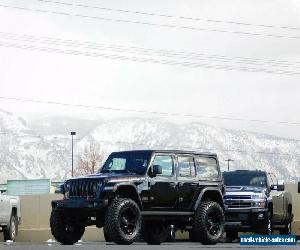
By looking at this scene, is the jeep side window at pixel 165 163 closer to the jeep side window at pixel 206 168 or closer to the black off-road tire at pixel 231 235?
the jeep side window at pixel 206 168

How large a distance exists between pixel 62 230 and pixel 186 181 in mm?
3175

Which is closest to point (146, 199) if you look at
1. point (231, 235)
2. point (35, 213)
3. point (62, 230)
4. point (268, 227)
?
point (62, 230)

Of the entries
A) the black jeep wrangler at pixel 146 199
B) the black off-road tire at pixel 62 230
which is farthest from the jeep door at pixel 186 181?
the black off-road tire at pixel 62 230

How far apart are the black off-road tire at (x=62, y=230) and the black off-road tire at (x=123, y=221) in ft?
5.73

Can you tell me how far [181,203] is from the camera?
21.4 meters

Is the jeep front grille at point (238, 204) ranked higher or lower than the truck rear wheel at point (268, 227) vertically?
higher

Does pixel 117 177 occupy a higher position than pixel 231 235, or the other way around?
pixel 117 177

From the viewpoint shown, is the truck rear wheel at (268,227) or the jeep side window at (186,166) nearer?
the jeep side window at (186,166)

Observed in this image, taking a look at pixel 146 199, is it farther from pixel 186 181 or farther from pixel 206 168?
pixel 206 168

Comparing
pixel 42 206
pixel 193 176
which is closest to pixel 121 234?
pixel 193 176

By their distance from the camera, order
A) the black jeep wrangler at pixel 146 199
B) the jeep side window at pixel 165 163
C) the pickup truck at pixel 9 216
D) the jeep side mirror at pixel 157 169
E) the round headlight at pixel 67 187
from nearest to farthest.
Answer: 1. the black jeep wrangler at pixel 146 199
2. the jeep side mirror at pixel 157 169
3. the round headlight at pixel 67 187
4. the jeep side window at pixel 165 163
5. the pickup truck at pixel 9 216

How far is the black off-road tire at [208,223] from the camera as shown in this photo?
70.1ft

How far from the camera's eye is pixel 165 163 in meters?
21.4

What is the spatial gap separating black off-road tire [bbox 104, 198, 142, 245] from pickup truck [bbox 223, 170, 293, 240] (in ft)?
18.5
